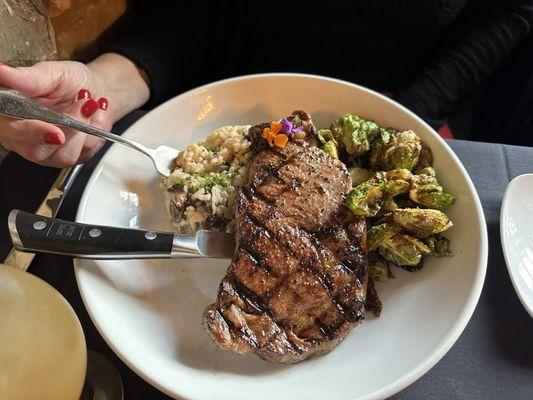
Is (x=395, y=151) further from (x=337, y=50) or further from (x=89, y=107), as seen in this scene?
(x=89, y=107)

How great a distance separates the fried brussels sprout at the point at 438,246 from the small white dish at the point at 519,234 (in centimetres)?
18

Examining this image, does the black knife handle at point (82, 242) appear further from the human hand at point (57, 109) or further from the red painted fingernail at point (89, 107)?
the red painted fingernail at point (89, 107)

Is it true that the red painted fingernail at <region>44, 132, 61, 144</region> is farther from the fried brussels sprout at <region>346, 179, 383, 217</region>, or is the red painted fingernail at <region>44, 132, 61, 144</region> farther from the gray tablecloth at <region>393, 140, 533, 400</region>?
the gray tablecloth at <region>393, 140, 533, 400</region>

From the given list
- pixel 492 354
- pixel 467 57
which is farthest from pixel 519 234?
pixel 467 57

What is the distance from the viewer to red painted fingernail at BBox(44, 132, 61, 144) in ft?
4.94

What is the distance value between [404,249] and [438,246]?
0.12 metres

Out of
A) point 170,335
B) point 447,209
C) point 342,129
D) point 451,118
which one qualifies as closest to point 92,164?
point 170,335

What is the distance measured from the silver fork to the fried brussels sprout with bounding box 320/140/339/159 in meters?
0.57

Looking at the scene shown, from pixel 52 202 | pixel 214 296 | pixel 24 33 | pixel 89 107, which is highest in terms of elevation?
pixel 24 33

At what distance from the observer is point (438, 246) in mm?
1367

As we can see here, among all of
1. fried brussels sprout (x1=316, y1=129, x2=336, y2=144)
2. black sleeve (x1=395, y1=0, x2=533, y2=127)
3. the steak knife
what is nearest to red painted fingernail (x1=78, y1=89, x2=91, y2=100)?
the steak knife

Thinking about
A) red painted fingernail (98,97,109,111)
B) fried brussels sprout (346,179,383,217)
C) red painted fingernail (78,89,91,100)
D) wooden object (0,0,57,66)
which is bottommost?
fried brussels sprout (346,179,383,217)

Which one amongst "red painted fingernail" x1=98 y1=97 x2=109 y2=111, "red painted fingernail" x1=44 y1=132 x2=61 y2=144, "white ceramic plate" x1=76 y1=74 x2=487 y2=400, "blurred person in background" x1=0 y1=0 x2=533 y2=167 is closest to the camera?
"white ceramic plate" x1=76 y1=74 x2=487 y2=400

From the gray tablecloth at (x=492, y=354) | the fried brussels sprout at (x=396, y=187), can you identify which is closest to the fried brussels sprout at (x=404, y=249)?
the fried brussels sprout at (x=396, y=187)
